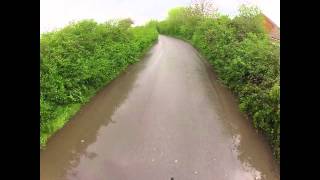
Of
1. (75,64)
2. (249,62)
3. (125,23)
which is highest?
(125,23)

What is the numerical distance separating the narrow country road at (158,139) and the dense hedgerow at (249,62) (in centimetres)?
64

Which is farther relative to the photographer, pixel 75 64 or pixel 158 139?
pixel 75 64

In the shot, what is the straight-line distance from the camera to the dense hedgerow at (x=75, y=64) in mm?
15914

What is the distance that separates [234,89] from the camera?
2023 cm

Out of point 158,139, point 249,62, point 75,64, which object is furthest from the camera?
point 249,62

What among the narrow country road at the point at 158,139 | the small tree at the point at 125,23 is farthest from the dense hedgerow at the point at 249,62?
the small tree at the point at 125,23

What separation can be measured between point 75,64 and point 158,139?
17.8 ft

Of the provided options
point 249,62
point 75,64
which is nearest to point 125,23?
point 75,64

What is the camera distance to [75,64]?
59.7ft

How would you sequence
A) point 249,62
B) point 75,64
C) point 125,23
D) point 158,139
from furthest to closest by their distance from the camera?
A: point 125,23, point 249,62, point 75,64, point 158,139

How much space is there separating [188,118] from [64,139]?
498cm

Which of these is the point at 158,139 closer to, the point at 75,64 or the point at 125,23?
the point at 75,64

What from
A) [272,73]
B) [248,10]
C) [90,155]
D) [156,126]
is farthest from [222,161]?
[248,10]

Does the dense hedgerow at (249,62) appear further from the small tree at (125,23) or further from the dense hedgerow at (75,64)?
the dense hedgerow at (75,64)
